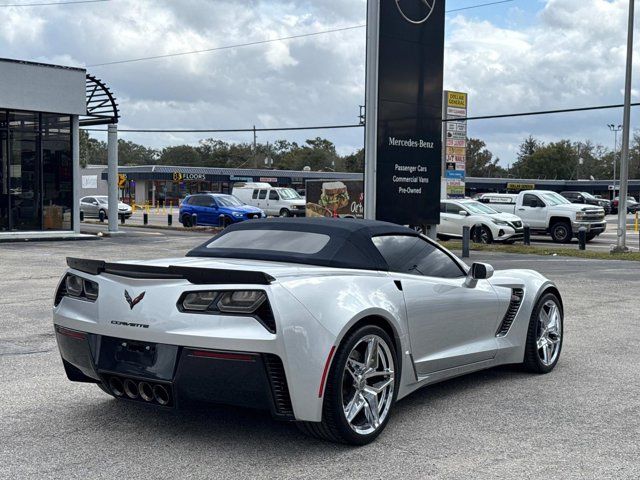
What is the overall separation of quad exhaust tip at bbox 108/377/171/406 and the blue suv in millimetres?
30440

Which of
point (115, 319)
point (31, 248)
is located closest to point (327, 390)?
point (115, 319)

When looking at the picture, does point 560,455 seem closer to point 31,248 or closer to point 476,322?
point 476,322

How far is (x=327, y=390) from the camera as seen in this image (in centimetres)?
457

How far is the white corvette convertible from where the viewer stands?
441 centimetres

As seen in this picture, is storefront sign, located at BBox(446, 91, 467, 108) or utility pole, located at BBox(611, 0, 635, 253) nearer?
utility pole, located at BBox(611, 0, 635, 253)

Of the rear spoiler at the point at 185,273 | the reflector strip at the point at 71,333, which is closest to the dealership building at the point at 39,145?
the reflector strip at the point at 71,333

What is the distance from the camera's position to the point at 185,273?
4.61 m

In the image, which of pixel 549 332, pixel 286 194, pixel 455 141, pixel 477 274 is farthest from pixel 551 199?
pixel 477 274

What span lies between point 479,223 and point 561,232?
372 centimetres

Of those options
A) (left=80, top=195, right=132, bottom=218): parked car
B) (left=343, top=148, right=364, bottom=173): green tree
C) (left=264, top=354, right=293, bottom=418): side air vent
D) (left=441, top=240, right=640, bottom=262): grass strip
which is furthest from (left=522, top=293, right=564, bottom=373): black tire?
(left=343, top=148, right=364, bottom=173): green tree

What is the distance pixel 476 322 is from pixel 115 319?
2800mm

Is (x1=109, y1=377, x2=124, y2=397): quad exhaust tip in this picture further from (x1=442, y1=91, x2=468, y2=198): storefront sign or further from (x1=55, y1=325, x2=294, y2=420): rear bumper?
(x1=442, y1=91, x2=468, y2=198): storefront sign

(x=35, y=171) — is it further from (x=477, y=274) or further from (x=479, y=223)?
(x=477, y=274)

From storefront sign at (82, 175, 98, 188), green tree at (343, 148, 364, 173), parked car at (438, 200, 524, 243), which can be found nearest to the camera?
parked car at (438, 200, 524, 243)
